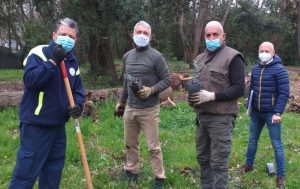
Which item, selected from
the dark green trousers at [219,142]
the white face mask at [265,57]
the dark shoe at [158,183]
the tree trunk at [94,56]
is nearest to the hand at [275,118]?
the white face mask at [265,57]

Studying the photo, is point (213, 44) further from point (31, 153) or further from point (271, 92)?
point (31, 153)

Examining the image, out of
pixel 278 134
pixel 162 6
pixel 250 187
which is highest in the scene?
pixel 162 6

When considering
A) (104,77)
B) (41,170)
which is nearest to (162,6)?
(104,77)

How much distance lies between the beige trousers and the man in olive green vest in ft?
2.82

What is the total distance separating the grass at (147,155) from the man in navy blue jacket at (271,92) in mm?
620

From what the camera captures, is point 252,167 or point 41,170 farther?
point 252,167

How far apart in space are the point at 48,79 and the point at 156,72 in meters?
1.83

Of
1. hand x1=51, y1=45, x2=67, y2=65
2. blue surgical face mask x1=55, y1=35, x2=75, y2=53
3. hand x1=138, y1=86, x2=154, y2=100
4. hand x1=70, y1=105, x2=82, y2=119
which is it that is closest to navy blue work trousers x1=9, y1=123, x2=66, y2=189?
hand x1=70, y1=105, x2=82, y2=119

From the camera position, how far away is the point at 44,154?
4387mm

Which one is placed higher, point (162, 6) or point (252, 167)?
point (162, 6)

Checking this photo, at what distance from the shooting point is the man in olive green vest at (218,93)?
4.75m

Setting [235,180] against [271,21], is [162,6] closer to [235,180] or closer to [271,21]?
[235,180]

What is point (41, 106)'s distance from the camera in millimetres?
4246

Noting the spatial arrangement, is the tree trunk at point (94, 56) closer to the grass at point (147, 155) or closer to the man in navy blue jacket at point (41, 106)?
the grass at point (147, 155)
